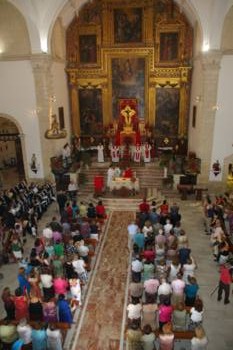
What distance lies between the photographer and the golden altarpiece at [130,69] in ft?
63.9

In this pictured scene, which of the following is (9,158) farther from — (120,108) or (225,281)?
(225,281)

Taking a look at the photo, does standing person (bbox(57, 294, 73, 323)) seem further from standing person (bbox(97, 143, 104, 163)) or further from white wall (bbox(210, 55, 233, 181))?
standing person (bbox(97, 143, 104, 163))

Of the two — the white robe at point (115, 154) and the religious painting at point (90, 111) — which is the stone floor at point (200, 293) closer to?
the white robe at point (115, 154)

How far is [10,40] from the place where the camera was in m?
15.8

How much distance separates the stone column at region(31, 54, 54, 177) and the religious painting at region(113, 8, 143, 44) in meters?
5.78

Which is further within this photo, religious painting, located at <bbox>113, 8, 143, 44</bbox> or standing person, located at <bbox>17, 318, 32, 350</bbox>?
religious painting, located at <bbox>113, 8, 143, 44</bbox>

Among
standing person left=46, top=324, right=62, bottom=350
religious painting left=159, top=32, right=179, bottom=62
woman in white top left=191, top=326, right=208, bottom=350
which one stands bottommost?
standing person left=46, top=324, right=62, bottom=350

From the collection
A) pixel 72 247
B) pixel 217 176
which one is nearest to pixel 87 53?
pixel 217 176

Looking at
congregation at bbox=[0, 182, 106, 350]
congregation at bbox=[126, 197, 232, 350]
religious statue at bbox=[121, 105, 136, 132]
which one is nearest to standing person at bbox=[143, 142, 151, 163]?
religious statue at bbox=[121, 105, 136, 132]

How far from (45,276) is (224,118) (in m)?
11.7

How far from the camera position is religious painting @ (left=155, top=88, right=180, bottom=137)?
67.2 ft

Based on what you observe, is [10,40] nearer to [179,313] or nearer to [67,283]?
[67,283]

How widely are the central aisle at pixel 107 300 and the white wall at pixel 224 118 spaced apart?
7.02 metres

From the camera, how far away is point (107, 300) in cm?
880
